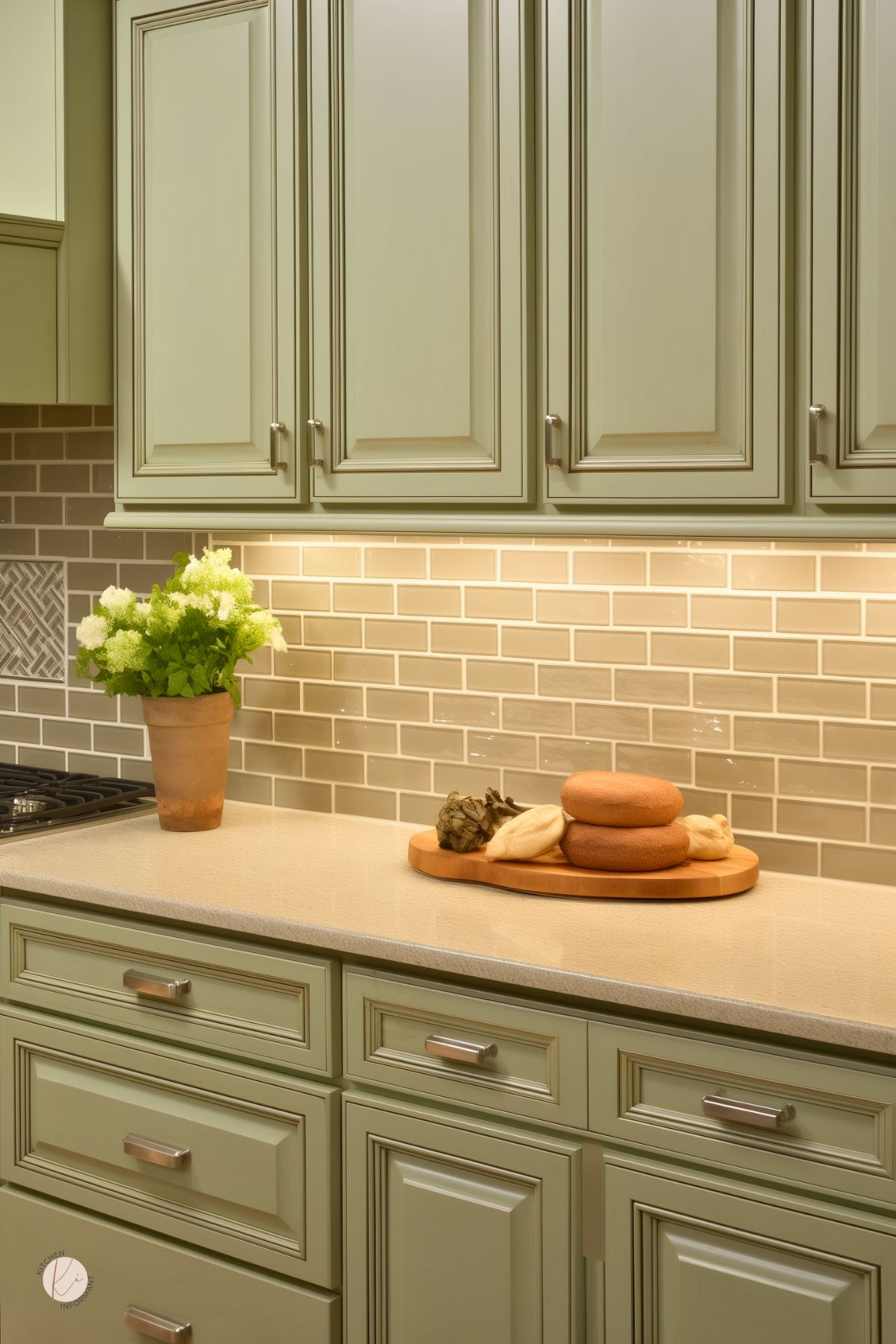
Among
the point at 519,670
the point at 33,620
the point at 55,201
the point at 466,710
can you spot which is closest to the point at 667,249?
the point at 519,670

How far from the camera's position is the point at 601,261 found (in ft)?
6.83

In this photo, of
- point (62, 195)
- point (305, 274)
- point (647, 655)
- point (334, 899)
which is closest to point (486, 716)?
point (647, 655)

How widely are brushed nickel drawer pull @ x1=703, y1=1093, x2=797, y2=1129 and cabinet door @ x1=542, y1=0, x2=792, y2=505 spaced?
821 millimetres

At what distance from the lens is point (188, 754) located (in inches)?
103

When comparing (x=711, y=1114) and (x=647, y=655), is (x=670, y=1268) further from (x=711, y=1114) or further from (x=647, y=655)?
(x=647, y=655)

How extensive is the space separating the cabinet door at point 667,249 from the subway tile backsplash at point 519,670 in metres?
0.35

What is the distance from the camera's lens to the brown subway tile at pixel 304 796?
287 cm

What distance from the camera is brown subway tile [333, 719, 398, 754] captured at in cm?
278

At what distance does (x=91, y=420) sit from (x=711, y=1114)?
2094mm

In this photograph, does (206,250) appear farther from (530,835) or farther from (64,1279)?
(64,1279)

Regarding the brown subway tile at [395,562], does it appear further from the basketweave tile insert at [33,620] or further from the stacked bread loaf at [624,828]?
the basketweave tile insert at [33,620]

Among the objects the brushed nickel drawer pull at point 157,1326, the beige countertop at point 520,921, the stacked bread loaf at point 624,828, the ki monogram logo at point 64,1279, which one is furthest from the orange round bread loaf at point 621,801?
the ki monogram logo at point 64,1279

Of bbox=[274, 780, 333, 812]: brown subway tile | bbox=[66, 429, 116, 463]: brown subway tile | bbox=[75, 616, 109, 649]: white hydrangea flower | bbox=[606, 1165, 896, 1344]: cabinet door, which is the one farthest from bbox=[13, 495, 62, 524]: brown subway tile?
bbox=[606, 1165, 896, 1344]: cabinet door

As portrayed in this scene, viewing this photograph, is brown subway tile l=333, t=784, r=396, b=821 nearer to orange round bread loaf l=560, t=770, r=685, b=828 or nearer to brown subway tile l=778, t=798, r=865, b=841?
orange round bread loaf l=560, t=770, r=685, b=828
